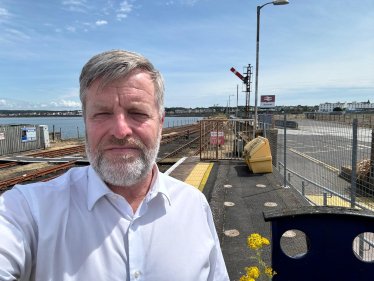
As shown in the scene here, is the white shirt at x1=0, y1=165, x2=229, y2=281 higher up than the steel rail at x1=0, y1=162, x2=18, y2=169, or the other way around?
the white shirt at x1=0, y1=165, x2=229, y2=281

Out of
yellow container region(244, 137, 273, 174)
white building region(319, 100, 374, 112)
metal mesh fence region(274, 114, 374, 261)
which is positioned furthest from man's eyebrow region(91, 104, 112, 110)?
white building region(319, 100, 374, 112)

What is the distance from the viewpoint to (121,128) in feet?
4.47

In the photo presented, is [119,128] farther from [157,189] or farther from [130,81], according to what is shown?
[157,189]

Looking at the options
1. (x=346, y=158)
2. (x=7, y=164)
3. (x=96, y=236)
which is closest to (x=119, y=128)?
(x=96, y=236)

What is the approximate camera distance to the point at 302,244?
3729mm

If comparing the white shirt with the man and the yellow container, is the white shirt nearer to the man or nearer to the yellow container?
the man

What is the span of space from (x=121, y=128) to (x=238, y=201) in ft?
16.1

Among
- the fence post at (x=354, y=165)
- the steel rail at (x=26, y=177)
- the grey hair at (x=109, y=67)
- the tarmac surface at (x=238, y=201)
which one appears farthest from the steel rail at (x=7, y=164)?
the fence post at (x=354, y=165)

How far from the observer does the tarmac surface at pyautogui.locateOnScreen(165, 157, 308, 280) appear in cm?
367

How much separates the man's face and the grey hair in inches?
1.1

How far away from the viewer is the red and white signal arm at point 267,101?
37.8m

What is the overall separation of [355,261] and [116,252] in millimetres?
1706

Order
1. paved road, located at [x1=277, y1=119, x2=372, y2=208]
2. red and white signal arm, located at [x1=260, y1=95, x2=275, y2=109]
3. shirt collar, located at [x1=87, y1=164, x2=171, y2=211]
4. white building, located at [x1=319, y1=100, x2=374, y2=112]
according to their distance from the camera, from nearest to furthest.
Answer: shirt collar, located at [x1=87, y1=164, x2=171, y2=211]
paved road, located at [x1=277, y1=119, x2=372, y2=208]
red and white signal arm, located at [x1=260, y1=95, x2=275, y2=109]
white building, located at [x1=319, y1=100, x2=374, y2=112]

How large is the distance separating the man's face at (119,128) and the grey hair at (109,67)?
29mm
